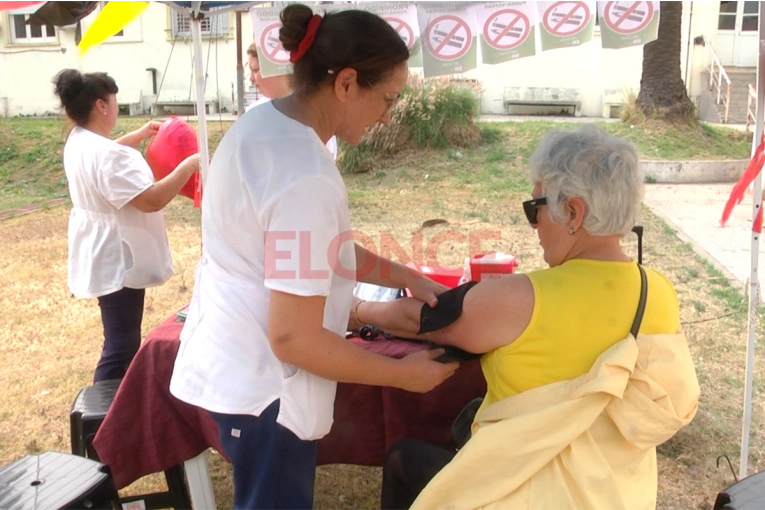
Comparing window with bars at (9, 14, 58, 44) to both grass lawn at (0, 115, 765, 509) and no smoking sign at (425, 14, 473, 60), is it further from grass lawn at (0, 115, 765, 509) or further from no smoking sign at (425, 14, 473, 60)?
no smoking sign at (425, 14, 473, 60)

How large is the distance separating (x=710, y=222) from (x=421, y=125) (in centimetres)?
461

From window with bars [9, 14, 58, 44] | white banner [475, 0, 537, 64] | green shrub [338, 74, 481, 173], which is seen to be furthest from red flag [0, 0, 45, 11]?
window with bars [9, 14, 58, 44]

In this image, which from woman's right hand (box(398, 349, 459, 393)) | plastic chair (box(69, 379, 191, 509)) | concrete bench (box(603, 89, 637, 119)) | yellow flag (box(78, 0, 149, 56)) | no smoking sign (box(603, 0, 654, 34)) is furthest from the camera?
concrete bench (box(603, 89, 637, 119))

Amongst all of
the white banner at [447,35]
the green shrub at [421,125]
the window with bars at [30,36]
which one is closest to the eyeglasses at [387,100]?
the white banner at [447,35]

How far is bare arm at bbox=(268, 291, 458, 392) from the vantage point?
4.00 ft

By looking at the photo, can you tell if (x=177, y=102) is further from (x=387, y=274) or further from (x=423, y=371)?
(x=423, y=371)

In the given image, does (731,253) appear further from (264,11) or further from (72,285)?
(72,285)

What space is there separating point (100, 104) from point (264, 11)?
141 cm

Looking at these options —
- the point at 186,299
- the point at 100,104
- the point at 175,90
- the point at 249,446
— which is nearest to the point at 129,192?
the point at 100,104

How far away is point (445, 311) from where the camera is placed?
4.97ft

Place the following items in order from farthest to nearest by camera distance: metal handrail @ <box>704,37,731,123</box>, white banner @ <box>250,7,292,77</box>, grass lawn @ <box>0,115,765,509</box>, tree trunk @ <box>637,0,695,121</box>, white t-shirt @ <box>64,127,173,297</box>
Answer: metal handrail @ <box>704,37,731,123</box> < tree trunk @ <box>637,0,695,121</box> < white banner @ <box>250,7,292,77</box> < grass lawn @ <box>0,115,765,509</box> < white t-shirt @ <box>64,127,173,297</box>

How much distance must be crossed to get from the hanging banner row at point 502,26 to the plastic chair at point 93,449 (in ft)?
6.11

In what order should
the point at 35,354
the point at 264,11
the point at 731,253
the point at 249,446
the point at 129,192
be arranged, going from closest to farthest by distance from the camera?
the point at 249,446 < the point at 129,192 < the point at 264,11 < the point at 35,354 < the point at 731,253

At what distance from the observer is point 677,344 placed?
142 cm
